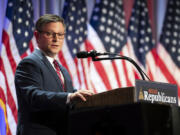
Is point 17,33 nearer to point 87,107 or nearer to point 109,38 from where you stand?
point 109,38

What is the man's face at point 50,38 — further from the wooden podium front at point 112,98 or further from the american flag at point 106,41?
the american flag at point 106,41

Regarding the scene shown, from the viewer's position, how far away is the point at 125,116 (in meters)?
1.93

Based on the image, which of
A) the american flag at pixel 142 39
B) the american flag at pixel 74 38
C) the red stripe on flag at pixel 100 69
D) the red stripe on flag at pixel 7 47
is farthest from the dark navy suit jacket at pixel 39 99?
the american flag at pixel 142 39

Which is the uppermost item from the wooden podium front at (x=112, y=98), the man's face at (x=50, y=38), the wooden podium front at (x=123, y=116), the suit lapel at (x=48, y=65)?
the man's face at (x=50, y=38)

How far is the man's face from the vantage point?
2.72m

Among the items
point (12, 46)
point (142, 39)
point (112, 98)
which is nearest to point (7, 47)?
point (12, 46)

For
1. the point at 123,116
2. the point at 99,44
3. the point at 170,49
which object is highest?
the point at 99,44

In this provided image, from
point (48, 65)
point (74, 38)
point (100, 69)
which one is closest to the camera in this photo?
point (48, 65)

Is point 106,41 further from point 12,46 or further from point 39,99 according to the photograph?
point 39,99

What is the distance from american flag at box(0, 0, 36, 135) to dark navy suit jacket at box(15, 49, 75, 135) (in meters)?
1.98

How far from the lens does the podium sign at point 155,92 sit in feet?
6.42

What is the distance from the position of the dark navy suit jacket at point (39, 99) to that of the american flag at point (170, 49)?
392 cm

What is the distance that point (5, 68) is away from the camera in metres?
4.51

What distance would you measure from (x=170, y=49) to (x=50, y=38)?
12.7 feet
